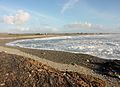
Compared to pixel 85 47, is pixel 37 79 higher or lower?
higher

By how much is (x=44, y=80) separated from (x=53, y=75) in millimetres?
978

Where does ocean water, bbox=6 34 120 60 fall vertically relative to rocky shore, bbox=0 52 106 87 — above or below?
below

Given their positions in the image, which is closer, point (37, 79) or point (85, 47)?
point (37, 79)

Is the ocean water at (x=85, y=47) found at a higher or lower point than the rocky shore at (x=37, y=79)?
lower

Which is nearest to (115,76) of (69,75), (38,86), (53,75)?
(69,75)

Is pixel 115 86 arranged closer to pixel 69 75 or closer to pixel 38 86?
pixel 69 75

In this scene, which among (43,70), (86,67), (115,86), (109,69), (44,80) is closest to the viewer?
(44,80)

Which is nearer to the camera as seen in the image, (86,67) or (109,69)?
(109,69)

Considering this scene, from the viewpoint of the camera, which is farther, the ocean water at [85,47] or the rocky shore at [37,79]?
the ocean water at [85,47]

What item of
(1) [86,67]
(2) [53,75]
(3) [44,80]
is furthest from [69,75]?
(1) [86,67]

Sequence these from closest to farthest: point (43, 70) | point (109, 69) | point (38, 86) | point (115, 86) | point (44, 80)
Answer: point (38, 86), point (44, 80), point (115, 86), point (43, 70), point (109, 69)

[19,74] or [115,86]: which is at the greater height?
[19,74]

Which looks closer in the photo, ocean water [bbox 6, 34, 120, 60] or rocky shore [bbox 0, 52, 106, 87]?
rocky shore [bbox 0, 52, 106, 87]

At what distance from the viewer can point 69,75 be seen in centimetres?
1284
